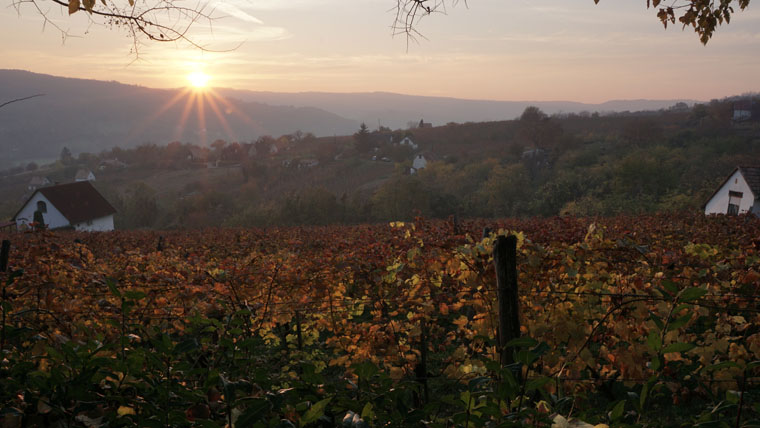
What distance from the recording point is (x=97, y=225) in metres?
49.0

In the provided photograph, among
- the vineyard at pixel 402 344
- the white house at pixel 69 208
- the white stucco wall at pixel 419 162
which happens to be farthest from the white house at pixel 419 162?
the vineyard at pixel 402 344

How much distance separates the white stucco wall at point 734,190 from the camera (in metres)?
28.1

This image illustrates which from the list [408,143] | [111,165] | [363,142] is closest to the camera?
[363,142]

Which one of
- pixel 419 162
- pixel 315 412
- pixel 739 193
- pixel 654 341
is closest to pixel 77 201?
pixel 419 162

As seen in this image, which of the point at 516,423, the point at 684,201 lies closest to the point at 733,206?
the point at 684,201

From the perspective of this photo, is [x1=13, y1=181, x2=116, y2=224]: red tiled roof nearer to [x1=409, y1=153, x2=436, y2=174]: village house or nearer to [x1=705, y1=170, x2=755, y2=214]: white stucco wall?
[x1=409, y1=153, x2=436, y2=174]: village house

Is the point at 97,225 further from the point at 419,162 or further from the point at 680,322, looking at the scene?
the point at 680,322

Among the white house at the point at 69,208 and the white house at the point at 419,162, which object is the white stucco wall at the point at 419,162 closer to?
the white house at the point at 419,162

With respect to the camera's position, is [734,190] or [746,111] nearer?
[734,190]

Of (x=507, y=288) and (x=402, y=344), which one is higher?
(x=507, y=288)

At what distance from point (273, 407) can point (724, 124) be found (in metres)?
93.7

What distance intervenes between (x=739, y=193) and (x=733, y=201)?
2.83 feet

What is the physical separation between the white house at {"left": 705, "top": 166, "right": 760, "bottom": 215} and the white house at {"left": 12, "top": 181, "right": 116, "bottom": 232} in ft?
167

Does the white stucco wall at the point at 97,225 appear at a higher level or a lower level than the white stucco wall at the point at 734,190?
lower
